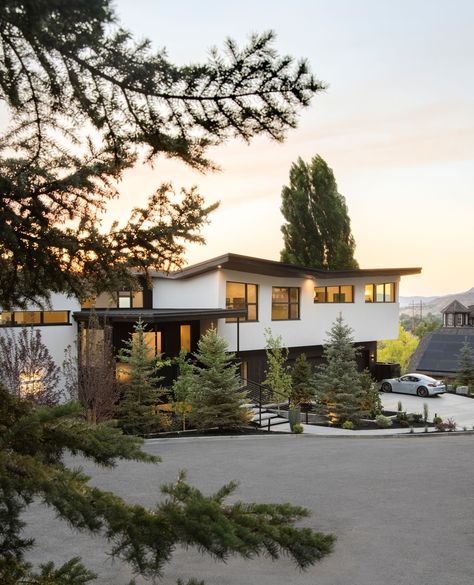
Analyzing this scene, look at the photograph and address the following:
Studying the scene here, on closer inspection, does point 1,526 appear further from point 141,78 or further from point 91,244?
point 141,78

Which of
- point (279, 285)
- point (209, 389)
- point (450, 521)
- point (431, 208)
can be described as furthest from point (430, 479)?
point (431, 208)

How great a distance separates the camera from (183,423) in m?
22.7

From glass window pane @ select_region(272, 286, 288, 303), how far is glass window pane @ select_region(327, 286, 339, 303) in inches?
145

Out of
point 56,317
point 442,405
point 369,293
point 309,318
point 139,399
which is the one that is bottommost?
point 442,405

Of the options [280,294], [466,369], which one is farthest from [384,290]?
[466,369]

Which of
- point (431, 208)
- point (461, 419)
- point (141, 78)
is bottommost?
point (461, 419)

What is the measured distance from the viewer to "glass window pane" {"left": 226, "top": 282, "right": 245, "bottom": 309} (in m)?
29.1

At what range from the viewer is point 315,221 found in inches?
1948

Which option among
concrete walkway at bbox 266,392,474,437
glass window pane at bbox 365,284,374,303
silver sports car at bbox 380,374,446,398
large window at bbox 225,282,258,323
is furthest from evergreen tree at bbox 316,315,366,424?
silver sports car at bbox 380,374,446,398

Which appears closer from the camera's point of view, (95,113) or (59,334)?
(95,113)

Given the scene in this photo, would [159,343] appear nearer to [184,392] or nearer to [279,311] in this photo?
[184,392]

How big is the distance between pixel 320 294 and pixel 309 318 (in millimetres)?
1858

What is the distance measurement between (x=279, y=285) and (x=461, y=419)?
426 inches

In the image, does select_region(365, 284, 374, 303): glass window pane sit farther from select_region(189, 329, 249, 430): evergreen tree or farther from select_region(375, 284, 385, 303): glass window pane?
select_region(189, 329, 249, 430): evergreen tree
